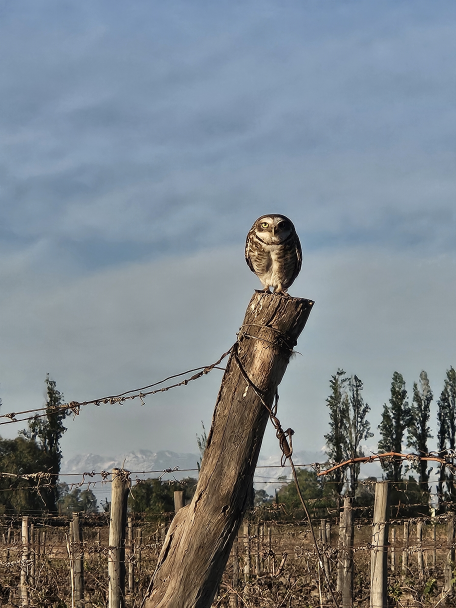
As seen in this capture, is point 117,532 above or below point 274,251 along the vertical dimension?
below

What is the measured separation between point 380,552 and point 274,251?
8.84 ft

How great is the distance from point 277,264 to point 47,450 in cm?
3704

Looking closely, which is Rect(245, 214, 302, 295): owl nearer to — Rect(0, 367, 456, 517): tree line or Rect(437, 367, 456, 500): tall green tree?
Rect(0, 367, 456, 517): tree line

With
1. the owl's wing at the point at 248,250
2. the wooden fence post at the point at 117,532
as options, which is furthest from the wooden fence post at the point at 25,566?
the owl's wing at the point at 248,250

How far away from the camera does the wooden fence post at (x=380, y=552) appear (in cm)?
582

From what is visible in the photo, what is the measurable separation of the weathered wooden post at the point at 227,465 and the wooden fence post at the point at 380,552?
3.36m

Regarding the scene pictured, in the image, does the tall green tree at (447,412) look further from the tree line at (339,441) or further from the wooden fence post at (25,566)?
the wooden fence post at (25,566)

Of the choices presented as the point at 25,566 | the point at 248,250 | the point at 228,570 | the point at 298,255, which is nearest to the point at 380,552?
the point at 298,255

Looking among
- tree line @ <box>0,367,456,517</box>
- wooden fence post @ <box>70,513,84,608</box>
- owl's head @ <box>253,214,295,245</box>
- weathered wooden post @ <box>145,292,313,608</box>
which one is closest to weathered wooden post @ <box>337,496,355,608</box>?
wooden fence post @ <box>70,513,84,608</box>

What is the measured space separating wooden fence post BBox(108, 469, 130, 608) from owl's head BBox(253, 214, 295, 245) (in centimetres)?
232

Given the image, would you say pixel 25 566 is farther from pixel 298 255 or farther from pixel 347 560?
pixel 298 255

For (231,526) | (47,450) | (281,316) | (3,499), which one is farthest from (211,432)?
(47,450)

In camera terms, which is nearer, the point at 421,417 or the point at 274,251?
the point at 274,251

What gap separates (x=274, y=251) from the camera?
6059 mm
